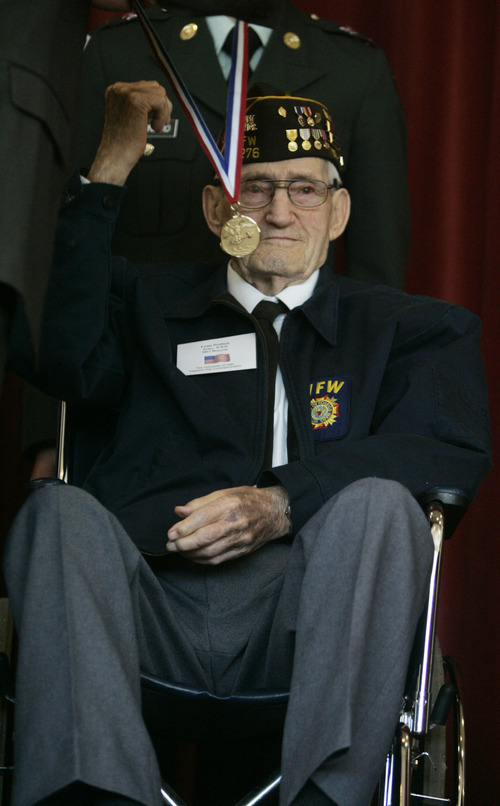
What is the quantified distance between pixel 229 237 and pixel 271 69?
0.60 metres

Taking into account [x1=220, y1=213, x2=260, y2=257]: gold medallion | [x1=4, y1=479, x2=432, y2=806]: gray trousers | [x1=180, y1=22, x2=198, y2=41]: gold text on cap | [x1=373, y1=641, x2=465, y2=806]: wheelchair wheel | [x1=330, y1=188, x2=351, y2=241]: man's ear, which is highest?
[x1=180, y1=22, x2=198, y2=41]: gold text on cap

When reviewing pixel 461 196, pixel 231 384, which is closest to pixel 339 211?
pixel 231 384

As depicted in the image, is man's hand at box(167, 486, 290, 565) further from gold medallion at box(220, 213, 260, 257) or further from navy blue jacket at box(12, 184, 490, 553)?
gold medallion at box(220, 213, 260, 257)

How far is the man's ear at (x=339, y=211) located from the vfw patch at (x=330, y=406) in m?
0.42

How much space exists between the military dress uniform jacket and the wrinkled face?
12.0 inches

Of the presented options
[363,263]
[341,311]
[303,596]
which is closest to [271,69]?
[363,263]

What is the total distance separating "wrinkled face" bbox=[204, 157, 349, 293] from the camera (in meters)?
2.07

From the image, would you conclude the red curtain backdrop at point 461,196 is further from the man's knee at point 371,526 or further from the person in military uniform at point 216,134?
the man's knee at point 371,526

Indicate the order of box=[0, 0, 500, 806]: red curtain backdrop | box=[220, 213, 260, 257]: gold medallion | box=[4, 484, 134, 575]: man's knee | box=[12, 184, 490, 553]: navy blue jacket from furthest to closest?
box=[0, 0, 500, 806]: red curtain backdrop, box=[220, 213, 260, 257]: gold medallion, box=[12, 184, 490, 553]: navy blue jacket, box=[4, 484, 134, 575]: man's knee

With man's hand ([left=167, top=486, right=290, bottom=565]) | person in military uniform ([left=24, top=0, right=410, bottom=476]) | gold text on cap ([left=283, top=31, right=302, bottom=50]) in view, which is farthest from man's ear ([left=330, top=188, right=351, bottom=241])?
man's hand ([left=167, top=486, right=290, bottom=565])

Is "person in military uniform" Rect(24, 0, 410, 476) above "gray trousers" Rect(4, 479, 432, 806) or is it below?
above

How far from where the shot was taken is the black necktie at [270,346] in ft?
6.22

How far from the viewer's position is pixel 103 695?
128cm

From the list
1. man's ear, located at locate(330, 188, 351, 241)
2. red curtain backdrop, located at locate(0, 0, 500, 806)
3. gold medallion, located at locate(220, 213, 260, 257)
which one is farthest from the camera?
red curtain backdrop, located at locate(0, 0, 500, 806)
